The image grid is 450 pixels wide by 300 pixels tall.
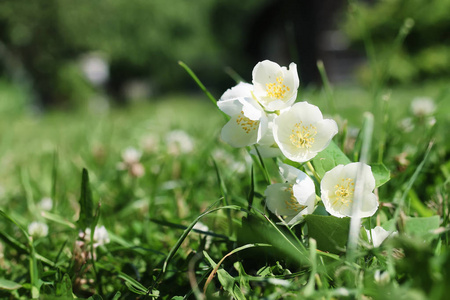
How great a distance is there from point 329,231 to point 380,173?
16 cm

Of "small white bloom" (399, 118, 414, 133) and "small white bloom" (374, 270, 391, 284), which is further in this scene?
"small white bloom" (399, 118, 414, 133)

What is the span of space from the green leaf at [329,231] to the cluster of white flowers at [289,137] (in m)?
0.01

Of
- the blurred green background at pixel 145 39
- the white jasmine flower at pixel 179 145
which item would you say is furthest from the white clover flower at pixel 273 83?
the blurred green background at pixel 145 39

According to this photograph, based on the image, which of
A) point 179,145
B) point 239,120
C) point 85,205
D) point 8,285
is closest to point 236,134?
point 239,120

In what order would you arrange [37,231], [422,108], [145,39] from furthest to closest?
[145,39]
[422,108]
[37,231]

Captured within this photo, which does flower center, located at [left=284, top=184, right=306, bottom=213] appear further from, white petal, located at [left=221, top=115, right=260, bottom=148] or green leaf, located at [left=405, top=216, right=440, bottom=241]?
green leaf, located at [left=405, top=216, right=440, bottom=241]

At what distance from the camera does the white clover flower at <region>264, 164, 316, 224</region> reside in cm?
67

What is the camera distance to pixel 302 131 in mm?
709

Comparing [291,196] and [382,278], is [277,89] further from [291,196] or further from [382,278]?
[382,278]

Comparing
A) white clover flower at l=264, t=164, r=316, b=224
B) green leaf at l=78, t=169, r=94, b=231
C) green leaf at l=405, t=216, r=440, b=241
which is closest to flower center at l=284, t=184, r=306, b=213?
white clover flower at l=264, t=164, r=316, b=224

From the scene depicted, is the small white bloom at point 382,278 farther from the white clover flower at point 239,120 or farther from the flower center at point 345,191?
the white clover flower at point 239,120

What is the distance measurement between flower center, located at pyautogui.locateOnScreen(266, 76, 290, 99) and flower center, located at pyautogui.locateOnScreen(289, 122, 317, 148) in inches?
2.6

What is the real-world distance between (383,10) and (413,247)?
40.1 feet

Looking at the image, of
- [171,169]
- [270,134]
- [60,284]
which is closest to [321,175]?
[270,134]
